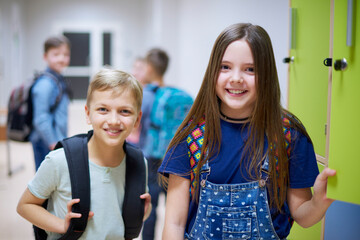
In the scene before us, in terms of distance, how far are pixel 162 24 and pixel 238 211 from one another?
6543 mm

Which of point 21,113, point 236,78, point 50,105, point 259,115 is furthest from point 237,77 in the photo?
point 21,113

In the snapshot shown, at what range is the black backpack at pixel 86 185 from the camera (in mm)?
1506

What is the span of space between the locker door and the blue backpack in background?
2001mm

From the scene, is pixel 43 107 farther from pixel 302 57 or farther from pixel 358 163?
pixel 358 163

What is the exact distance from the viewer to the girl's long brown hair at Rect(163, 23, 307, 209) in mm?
1283

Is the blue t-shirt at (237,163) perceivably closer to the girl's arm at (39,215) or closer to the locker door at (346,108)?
the locker door at (346,108)

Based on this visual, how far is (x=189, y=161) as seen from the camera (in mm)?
1354

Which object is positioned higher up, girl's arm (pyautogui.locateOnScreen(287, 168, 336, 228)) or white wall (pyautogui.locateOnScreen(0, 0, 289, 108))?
white wall (pyautogui.locateOnScreen(0, 0, 289, 108))

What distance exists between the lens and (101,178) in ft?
5.17

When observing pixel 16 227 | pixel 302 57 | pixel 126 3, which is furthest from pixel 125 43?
pixel 302 57

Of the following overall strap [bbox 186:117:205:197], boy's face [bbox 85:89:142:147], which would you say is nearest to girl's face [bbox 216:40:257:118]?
overall strap [bbox 186:117:205:197]

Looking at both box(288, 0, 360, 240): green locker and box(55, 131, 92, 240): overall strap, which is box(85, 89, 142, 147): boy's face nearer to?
box(55, 131, 92, 240): overall strap

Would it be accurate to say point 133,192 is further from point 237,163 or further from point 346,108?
point 346,108

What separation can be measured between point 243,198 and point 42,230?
80cm
